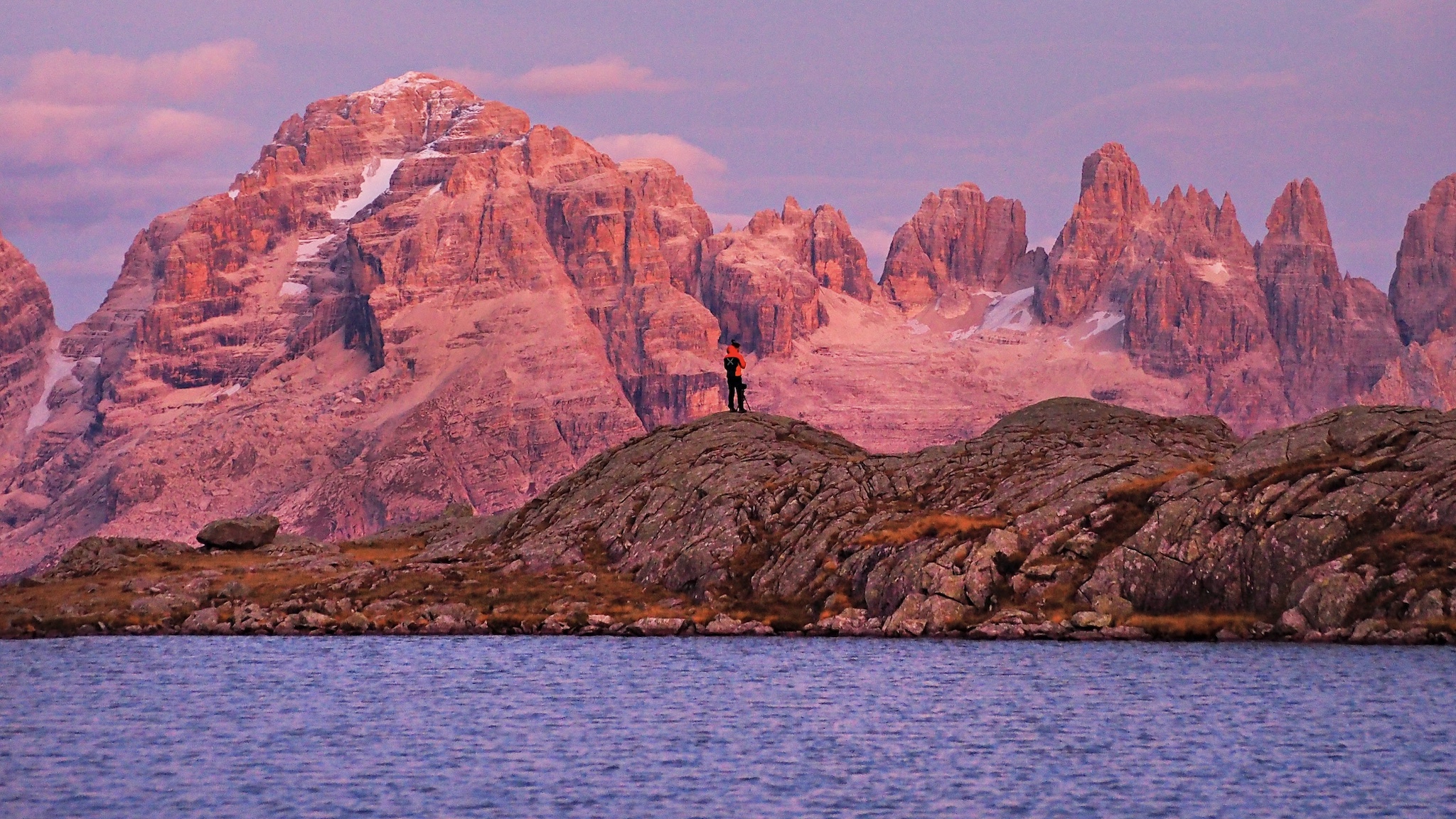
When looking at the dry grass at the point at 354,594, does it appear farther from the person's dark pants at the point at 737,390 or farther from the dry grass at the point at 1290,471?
the dry grass at the point at 1290,471

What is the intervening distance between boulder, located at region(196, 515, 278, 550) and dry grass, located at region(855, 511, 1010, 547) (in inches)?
2867

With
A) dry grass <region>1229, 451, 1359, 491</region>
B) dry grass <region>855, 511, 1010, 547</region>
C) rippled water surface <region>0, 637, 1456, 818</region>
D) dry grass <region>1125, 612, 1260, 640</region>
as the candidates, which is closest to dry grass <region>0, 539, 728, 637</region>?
dry grass <region>855, 511, 1010, 547</region>

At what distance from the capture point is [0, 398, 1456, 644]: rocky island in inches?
3883

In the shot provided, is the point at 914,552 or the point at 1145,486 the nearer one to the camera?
the point at 1145,486

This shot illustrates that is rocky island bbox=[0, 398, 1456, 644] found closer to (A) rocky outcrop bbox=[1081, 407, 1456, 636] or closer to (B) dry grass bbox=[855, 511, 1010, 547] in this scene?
(A) rocky outcrop bbox=[1081, 407, 1456, 636]

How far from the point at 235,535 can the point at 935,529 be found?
261ft

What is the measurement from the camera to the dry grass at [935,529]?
113750 mm

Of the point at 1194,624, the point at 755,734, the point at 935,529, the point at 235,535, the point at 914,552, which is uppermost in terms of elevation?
the point at 935,529

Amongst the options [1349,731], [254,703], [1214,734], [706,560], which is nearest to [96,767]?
[254,703]

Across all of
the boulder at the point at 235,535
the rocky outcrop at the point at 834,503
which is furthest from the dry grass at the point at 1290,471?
the boulder at the point at 235,535

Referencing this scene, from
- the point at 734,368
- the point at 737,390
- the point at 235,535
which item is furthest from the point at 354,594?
the point at 235,535

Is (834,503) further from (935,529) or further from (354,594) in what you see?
(354,594)

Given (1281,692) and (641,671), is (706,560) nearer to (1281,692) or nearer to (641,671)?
(641,671)

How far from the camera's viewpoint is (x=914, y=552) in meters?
112
